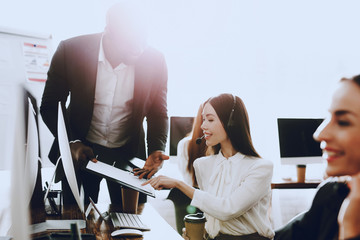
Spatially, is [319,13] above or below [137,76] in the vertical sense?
above

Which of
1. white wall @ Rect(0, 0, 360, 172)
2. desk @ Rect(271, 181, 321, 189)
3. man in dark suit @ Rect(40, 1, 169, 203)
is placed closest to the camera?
man in dark suit @ Rect(40, 1, 169, 203)

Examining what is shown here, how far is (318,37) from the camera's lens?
9.85 feet

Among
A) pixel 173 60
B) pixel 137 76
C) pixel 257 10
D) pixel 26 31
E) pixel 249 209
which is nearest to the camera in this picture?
pixel 249 209

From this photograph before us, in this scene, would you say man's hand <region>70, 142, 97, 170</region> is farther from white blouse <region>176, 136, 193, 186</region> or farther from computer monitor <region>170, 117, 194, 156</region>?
computer monitor <region>170, 117, 194, 156</region>

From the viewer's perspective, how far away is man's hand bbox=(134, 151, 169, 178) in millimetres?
1209

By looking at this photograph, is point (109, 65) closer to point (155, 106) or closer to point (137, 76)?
point (137, 76)

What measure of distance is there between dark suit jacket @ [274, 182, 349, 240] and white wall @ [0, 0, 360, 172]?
196 centimetres

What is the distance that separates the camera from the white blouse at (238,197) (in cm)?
137

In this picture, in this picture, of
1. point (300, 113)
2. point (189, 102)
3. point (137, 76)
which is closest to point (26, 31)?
point (137, 76)

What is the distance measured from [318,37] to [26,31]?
2500 millimetres

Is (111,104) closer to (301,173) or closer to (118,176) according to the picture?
(118,176)

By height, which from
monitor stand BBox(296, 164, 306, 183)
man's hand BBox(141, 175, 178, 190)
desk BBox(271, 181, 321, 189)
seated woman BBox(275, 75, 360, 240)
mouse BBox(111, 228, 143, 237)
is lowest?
desk BBox(271, 181, 321, 189)

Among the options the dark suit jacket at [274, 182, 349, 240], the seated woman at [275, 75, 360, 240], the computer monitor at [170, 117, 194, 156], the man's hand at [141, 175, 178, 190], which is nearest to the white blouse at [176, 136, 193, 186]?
the computer monitor at [170, 117, 194, 156]

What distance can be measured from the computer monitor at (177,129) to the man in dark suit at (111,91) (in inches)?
26.5
